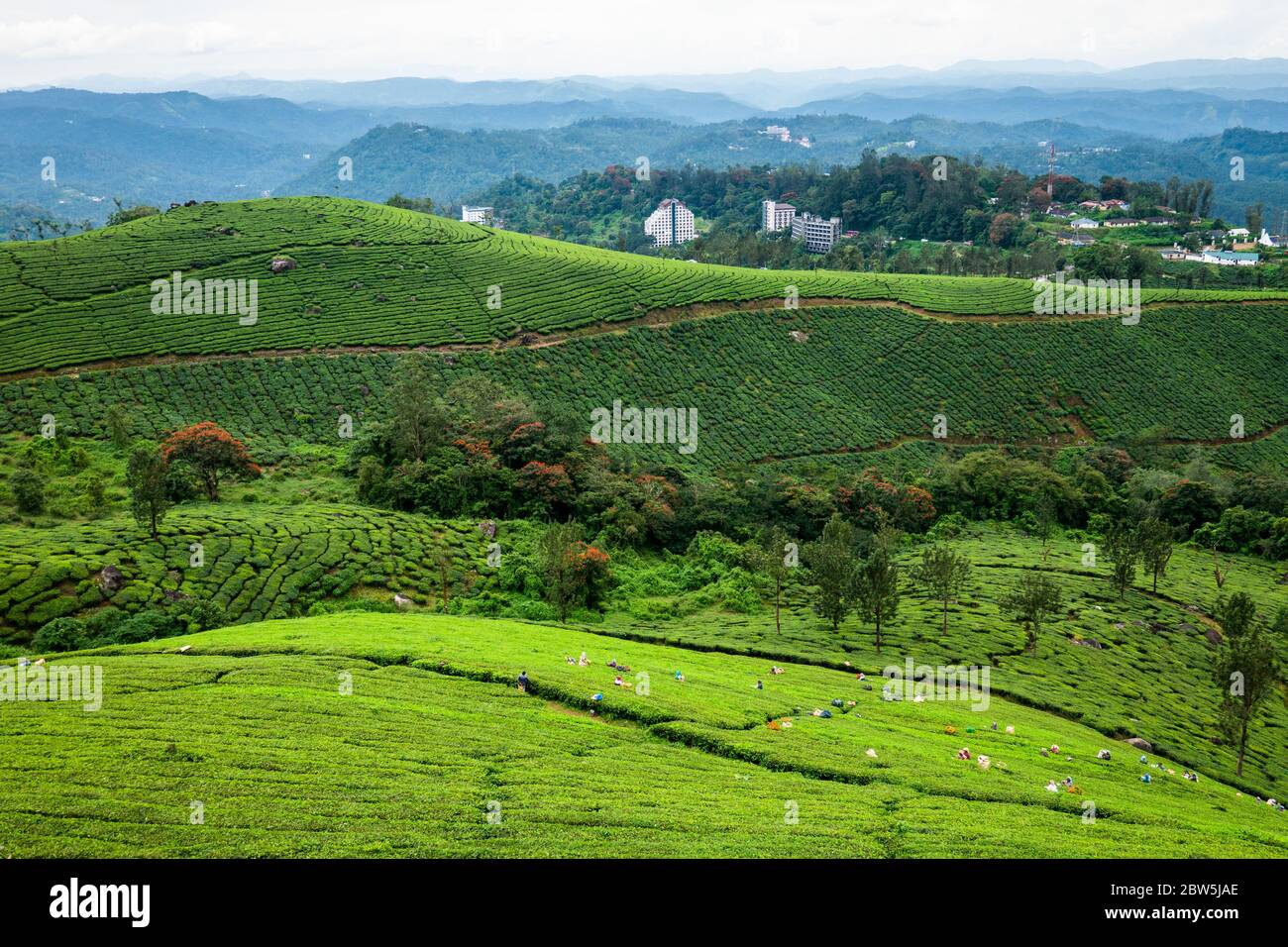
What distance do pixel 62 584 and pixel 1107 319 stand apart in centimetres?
9055

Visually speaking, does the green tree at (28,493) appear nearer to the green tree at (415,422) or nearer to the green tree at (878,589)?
the green tree at (415,422)

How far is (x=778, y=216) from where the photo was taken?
179875 millimetres

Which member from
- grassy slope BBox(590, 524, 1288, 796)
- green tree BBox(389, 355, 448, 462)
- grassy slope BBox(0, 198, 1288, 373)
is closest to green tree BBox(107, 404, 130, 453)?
grassy slope BBox(0, 198, 1288, 373)

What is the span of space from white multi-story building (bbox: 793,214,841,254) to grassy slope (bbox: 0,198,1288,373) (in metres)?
64.6

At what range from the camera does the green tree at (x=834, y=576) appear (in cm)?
3884

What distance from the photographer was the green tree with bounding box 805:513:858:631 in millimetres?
38844

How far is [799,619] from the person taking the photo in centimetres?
4156

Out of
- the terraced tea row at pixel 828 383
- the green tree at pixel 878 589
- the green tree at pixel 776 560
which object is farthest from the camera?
the terraced tea row at pixel 828 383

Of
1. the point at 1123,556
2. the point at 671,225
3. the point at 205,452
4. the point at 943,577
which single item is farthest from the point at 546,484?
the point at 671,225

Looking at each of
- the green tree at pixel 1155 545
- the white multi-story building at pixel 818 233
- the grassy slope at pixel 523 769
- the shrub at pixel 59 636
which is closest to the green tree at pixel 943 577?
the grassy slope at pixel 523 769

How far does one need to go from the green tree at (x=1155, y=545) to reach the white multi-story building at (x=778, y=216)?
138 metres

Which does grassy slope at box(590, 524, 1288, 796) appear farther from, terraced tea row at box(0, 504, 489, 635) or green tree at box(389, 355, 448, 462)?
green tree at box(389, 355, 448, 462)
